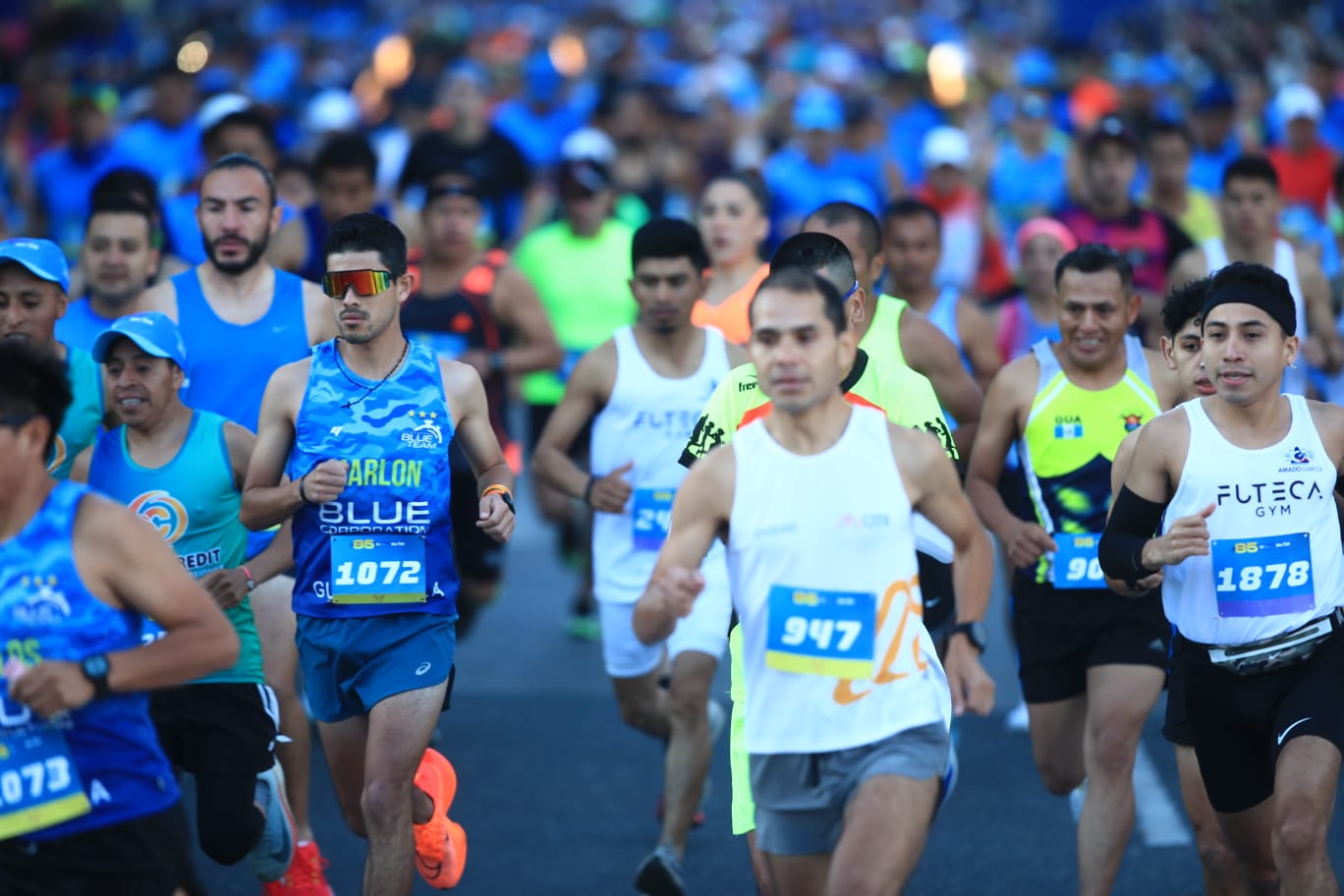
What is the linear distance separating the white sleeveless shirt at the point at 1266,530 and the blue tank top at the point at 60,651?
113 inches

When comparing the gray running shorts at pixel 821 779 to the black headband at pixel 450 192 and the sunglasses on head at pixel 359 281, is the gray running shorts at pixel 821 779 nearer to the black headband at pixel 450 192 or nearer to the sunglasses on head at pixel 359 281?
the sunglasses on head at pixel 359 281

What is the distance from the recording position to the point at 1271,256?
29.6 feet

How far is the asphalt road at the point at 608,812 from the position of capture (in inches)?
288

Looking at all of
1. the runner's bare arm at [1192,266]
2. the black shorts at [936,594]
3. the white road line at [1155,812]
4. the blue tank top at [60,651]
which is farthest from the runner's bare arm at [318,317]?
the runner's bare arm at [1192,266]

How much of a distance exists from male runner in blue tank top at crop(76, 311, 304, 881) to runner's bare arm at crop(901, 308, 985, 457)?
230cm

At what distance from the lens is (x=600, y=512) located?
311 inches

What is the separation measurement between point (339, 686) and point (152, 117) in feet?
28.8

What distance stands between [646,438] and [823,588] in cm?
279

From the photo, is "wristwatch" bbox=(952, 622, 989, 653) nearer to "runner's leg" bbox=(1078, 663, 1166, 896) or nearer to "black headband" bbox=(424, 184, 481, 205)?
"runner's leg" bbox=(1078, 663, 1166, 896)

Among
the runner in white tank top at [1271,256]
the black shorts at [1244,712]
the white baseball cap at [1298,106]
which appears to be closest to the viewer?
the black shorts at [1244,712]

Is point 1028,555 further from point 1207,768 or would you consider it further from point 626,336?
point 626,336

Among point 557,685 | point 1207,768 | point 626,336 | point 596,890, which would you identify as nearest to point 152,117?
point 557,685

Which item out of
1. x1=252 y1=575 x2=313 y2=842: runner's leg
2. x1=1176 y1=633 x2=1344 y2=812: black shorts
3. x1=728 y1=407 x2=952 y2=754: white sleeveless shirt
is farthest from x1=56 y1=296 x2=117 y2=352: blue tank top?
x1=1176 y1=633 x2=1344 y2=812: black shorts

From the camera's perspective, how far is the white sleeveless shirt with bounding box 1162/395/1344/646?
5676 mm
